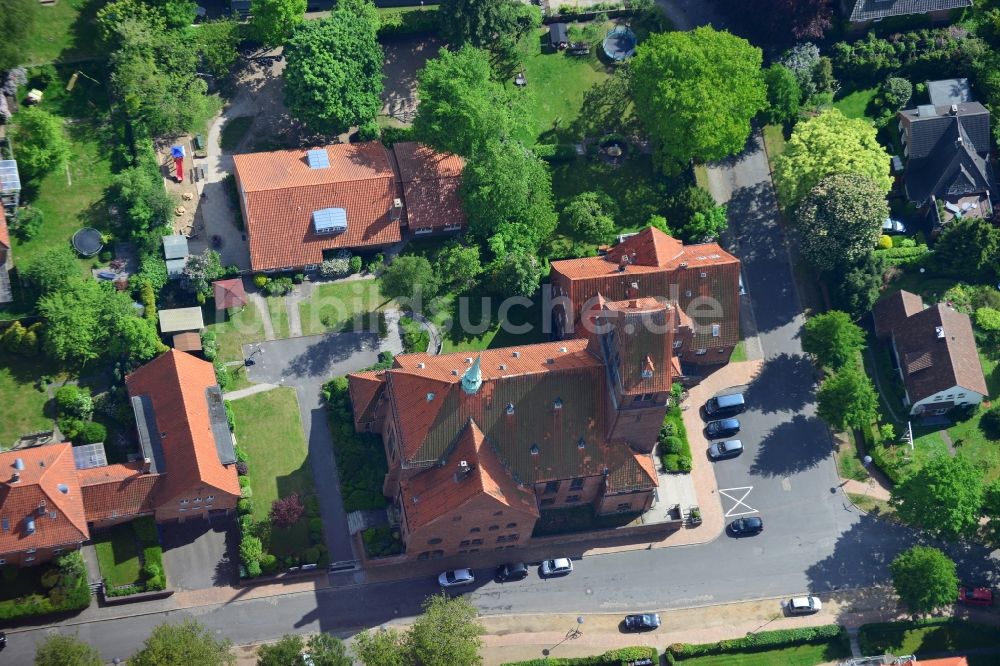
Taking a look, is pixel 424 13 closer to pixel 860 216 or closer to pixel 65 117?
pixel 65 117

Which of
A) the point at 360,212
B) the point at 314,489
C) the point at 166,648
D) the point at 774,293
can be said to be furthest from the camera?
the point at 774,293

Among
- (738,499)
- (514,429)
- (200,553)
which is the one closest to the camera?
(514,429)

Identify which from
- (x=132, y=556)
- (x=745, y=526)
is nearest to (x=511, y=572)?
(x=745, y=526)

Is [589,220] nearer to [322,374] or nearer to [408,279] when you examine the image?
[408,279]

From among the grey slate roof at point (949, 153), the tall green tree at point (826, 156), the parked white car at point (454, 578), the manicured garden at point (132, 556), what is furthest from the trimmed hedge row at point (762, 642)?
the grey slate roof at point (949, 153)

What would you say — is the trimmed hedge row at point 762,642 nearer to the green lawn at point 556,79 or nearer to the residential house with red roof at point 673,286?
the residential house with red roof at point 673,286

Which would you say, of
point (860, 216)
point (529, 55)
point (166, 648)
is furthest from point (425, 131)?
point (166, 648)

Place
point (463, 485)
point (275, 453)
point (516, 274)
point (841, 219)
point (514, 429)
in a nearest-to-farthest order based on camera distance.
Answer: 1. point (463, 485)
2. point (514, 429)
3. point (275, 453)
4. point (516, 274)
5. point (841, 219)
